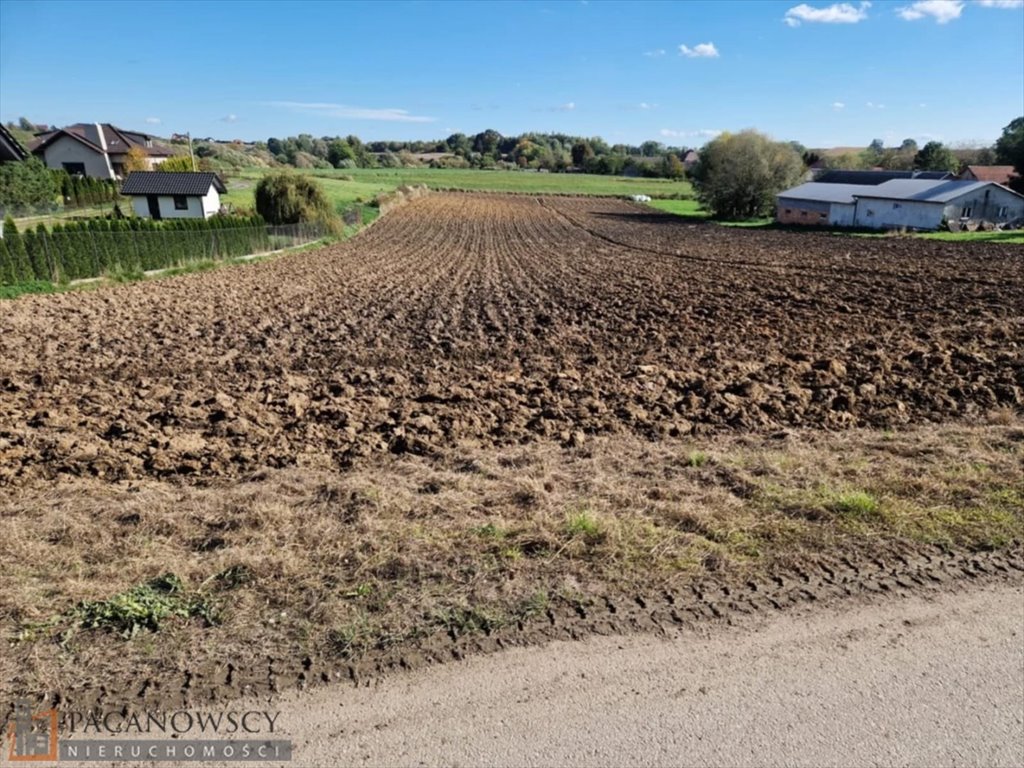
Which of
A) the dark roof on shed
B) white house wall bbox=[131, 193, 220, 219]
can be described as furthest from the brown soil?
the dark roof on shed

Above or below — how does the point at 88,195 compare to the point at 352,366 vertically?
above

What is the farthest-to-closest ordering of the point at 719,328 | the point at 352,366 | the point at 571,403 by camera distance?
1. the point at 719,328
2. the point at 352,366
3. the point at 571,403

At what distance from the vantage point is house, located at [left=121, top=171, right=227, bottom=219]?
135 ft

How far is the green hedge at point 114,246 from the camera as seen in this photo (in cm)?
2055

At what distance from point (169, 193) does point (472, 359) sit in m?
38.2

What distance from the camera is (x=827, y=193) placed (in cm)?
5156

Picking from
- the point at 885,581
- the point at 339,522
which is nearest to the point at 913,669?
the point at 885,581


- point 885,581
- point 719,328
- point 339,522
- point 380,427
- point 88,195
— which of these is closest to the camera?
point 885,581

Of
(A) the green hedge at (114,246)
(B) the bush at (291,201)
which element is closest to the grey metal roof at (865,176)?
(B) the bush at (291,201)

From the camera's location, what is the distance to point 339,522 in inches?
216

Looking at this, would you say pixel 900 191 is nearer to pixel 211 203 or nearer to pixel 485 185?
pixel 211 203

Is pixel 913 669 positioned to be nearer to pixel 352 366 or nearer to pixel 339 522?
pixel 339 522

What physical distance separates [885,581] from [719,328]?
34.1 feet

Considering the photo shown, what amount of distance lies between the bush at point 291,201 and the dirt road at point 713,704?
38607mm
